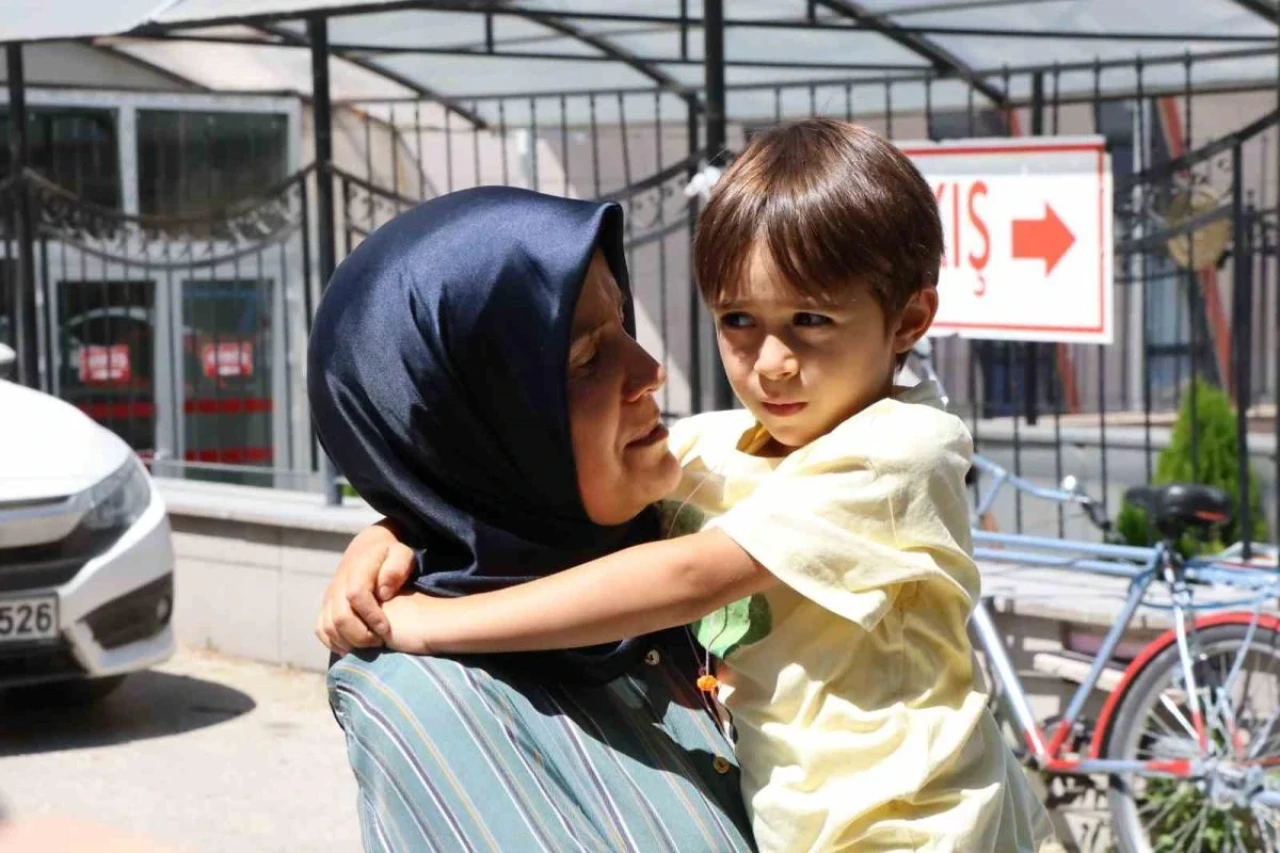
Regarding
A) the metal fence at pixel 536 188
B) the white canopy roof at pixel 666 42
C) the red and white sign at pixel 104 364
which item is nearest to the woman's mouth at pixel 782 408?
the metal fence at pixel 536 188

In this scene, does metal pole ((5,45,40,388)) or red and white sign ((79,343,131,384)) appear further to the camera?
red and white sign ((79,343,131,384))

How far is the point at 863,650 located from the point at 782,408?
0.76ft

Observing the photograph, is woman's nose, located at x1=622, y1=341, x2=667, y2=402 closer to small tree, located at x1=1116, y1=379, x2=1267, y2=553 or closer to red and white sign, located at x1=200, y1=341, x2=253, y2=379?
small tree, located at x1=1116, y1=379, x2=1267, y2=553

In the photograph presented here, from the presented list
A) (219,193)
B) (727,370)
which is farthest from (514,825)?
(219,193)

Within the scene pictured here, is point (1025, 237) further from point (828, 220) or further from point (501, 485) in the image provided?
point (501, 485)

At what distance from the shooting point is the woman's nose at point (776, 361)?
67.3 inches

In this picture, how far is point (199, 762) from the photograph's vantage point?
6.10 m

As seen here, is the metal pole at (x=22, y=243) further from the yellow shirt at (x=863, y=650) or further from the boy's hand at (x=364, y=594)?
the yellow shirt at (x=863, y=650)

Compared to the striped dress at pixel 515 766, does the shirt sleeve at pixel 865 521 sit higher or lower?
higher

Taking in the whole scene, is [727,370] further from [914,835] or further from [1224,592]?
[1224,592]

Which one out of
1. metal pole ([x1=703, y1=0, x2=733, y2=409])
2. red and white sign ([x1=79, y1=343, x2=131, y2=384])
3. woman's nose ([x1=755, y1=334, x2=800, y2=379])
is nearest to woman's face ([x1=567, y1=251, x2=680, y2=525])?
woman's nose ([x1=755, y1=334, x2=800, y2=379])

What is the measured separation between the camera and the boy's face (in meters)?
1.71

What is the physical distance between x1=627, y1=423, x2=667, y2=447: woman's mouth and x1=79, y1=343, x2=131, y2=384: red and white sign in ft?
26.5

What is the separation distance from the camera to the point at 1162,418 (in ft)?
42.1
